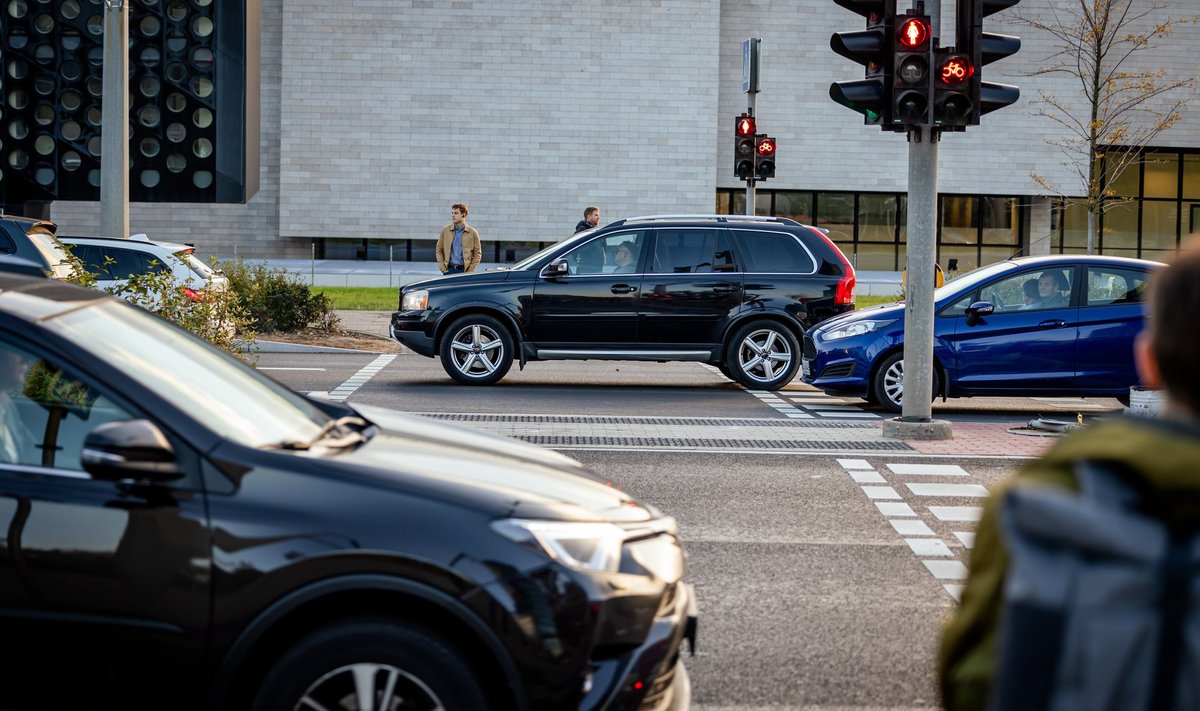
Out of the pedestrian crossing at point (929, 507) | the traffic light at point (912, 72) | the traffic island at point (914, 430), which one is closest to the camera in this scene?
the pedestrian crossing at point (929, 507)

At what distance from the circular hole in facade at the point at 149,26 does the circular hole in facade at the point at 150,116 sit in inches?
84.1

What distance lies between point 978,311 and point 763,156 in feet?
32.6

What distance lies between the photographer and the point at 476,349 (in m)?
15.6

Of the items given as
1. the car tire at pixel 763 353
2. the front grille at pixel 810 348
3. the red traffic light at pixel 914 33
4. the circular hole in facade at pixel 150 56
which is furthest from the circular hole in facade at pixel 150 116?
the red traffic light at pixel 914 33

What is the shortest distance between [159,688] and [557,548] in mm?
1020

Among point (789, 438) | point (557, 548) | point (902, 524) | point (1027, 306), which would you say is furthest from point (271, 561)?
point (1027, 306)

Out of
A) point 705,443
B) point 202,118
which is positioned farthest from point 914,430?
point 202,118

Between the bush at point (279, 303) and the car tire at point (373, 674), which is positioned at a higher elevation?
the bush at point (279, 303)

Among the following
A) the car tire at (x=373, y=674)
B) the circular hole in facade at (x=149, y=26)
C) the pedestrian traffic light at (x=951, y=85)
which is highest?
the circular hole in facade at (x=149, y=26)

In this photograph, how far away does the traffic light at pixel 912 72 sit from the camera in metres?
11.3

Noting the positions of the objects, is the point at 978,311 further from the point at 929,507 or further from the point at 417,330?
the point at 417,330

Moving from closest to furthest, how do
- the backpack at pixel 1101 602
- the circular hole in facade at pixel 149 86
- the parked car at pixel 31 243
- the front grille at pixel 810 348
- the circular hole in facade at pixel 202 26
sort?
the backpack at pixel 1101 602, the parked car at pixel 31 243, the front grille at pixel 810 348, the circular hole in facade at pixel 149 86, the circular hole in facade at pixel 202 26

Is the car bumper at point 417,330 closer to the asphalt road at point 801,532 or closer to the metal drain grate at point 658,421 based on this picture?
the asphalt road at point 801,532

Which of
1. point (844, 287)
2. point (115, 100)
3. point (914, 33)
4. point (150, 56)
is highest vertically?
point (150, 56)
